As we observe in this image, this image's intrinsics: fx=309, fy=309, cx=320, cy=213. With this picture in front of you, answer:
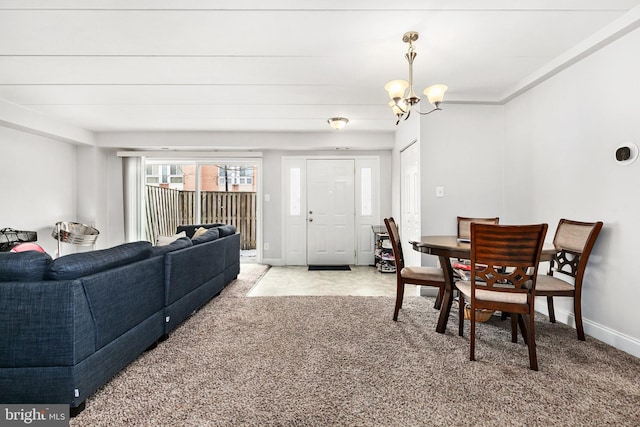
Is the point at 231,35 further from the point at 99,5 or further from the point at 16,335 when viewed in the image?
the point at 16,335

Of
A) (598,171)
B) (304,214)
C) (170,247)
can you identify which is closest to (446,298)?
(598,171)

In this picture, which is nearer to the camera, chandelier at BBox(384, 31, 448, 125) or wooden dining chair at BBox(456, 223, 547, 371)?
wooden dining chair at BBox(456, 223, 547, 371)

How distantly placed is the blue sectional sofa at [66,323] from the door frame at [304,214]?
3747 millimetres

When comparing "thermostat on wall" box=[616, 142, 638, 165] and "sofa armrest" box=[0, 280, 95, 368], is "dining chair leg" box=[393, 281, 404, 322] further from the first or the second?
"sofa armrest" box=[0, 280, 95, 368]

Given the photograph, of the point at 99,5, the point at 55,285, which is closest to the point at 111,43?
the point at 99,5

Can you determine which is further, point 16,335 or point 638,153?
point 638,153

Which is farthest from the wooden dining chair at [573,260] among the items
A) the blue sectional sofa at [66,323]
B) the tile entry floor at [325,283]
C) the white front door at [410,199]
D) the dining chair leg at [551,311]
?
the blue sectional sofa at [66,323]

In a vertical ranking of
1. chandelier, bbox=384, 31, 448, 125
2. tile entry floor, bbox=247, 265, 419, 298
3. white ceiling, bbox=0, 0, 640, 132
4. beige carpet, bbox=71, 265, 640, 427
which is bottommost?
tile entry floor, bbox=247, 265, 419, 298

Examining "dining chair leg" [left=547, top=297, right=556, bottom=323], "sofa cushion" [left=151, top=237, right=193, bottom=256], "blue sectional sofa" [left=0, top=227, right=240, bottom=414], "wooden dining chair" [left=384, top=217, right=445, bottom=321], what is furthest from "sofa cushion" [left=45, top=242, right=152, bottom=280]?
"dining chair leg" [left=547, top=297, right=556, bottom=323]

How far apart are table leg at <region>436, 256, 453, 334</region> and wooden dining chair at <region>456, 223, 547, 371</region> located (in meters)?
0.47

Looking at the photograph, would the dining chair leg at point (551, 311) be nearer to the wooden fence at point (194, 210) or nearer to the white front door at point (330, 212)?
the white front door at point (330, 212)

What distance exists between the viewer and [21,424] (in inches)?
54.8

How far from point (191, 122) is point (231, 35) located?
2606 millimetres

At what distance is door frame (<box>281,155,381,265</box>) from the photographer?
567 cm
